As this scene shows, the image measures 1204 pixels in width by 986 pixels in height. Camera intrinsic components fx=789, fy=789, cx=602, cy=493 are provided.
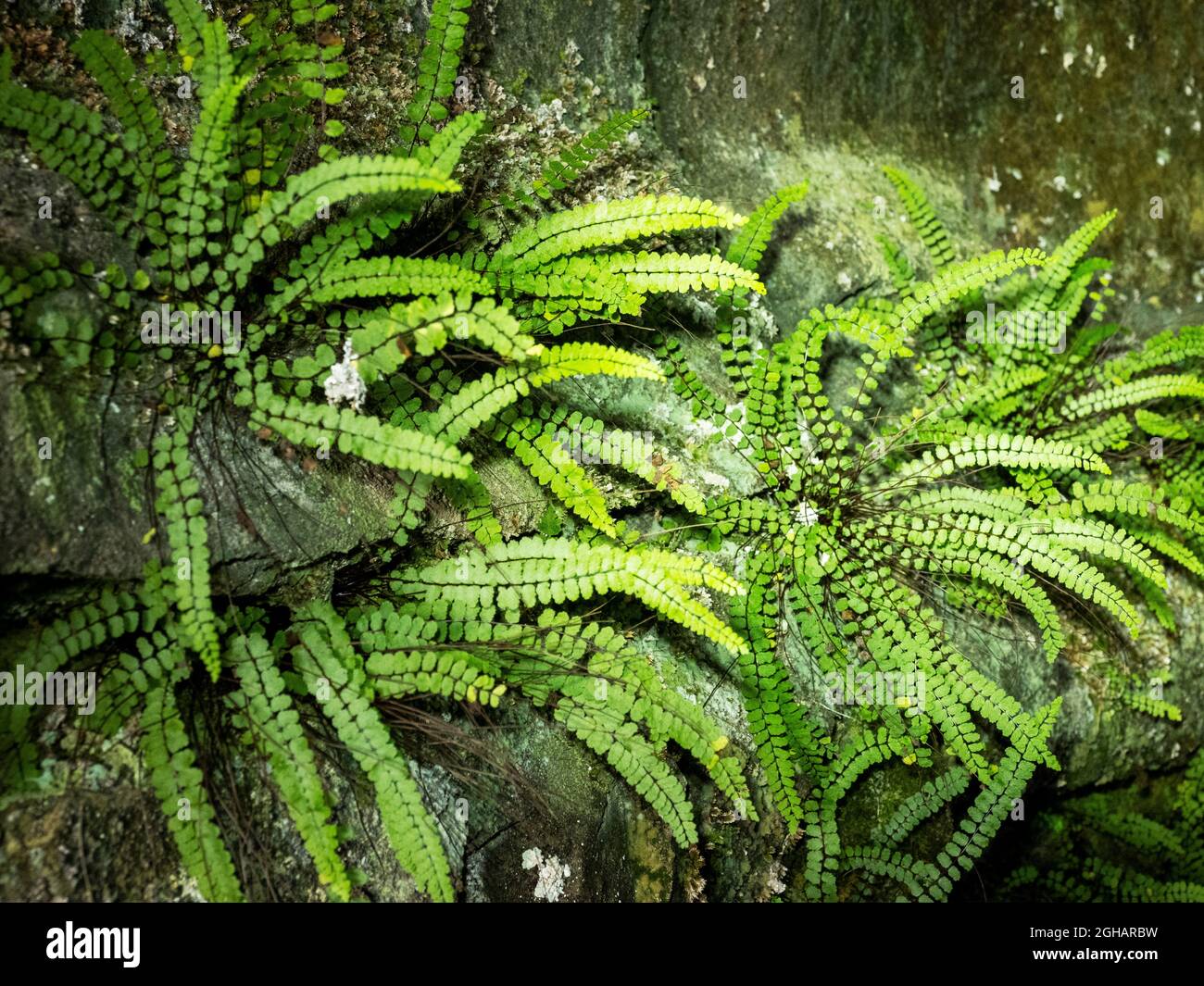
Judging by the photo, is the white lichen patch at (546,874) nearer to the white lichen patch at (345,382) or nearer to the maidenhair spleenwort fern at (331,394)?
the maidenhair spleenwort fern at (331,394)

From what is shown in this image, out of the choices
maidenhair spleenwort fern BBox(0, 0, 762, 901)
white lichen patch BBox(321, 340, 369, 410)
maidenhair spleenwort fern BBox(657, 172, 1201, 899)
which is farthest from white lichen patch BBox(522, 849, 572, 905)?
white lichen patch BBox(321, 340, 369, 410)

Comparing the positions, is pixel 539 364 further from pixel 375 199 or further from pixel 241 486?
pixel 241 486

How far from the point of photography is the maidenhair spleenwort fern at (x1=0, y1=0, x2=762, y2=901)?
109 inches

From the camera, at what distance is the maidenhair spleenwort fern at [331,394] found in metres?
2.77

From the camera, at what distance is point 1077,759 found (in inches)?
184

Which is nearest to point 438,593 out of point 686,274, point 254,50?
point 686,274

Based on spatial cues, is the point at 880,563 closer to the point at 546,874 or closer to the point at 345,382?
the point at 546,874

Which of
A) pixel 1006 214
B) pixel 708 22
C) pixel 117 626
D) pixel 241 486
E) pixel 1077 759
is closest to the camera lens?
pixel 117 626

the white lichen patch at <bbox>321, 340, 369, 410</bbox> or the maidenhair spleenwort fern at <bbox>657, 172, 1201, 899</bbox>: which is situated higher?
the white lichen patch at <bbox>321, 340, 369, 410</bbox>

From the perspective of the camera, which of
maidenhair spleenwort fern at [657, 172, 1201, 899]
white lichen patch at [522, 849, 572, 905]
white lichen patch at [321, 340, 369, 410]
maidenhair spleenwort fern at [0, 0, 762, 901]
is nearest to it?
maidenhair spleenwort fern at [0, 0, 762, 901]

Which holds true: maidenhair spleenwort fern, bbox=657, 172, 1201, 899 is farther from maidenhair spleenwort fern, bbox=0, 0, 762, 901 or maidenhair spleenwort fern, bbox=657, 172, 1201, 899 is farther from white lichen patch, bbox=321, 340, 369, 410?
white lichen patch, bbox=321, 340, 369, 410
